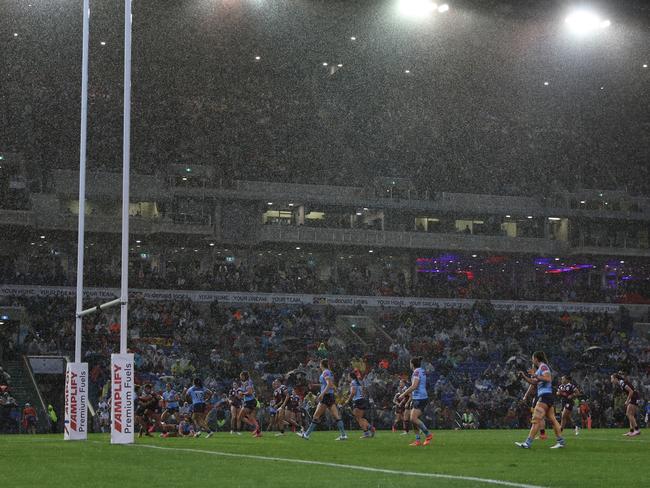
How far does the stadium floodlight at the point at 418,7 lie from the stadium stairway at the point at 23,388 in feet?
64.0

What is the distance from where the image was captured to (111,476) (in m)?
11.6

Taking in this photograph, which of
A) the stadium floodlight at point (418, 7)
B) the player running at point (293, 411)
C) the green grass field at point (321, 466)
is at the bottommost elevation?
the player running at point (293, 411)

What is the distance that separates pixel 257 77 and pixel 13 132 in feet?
46.8

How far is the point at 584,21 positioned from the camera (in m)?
35.2

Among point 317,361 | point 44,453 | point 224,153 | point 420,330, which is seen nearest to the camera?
point 44,453

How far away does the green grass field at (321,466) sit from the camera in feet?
→ 35.8

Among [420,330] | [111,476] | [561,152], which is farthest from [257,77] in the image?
[111,476]

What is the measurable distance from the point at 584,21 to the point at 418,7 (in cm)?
587

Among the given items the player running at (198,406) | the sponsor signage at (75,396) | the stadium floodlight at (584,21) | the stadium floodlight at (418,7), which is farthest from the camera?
the stadium floodlight at (418,7)

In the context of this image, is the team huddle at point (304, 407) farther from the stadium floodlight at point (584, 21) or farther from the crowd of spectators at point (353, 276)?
the crowd of spectators at point (353, 276)

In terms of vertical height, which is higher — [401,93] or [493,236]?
[401,93]

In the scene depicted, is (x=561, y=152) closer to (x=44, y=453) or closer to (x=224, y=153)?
(x=224, y=153)

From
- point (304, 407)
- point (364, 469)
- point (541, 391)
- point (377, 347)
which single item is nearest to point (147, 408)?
point (304, 407)

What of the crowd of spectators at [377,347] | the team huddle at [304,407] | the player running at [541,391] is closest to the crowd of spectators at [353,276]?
the crowd of spectators at [377,347]
